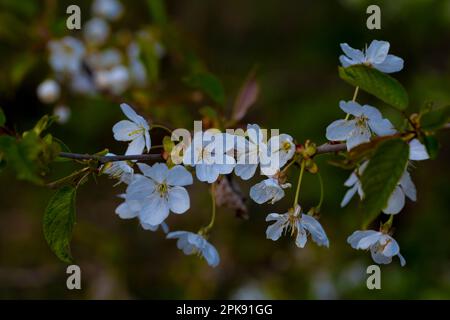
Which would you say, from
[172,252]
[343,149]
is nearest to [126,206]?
[343,149]

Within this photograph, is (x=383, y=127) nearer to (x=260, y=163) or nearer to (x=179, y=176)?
(x=260, y=163)

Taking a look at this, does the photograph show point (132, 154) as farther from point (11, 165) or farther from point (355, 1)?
point (355, 1)

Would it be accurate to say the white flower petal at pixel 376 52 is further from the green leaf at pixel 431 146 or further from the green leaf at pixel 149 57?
the green leaf at pixel 149 57

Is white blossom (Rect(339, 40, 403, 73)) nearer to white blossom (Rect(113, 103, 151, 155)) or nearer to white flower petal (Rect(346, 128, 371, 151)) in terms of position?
white flower petal (Rect(346, 128, 371, 151))

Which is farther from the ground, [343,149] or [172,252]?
[172,252]

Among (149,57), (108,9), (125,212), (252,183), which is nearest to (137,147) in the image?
(125,212)

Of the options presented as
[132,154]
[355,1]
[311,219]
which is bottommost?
[311,219]

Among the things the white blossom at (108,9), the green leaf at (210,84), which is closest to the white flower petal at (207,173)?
the green leaf at (210,84)
